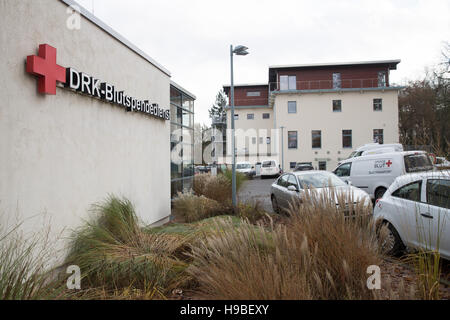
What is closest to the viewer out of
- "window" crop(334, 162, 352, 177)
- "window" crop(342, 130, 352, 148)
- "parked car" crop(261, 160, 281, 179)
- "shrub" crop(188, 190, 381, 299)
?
"shrub" crop(188, 190, 381, 299)

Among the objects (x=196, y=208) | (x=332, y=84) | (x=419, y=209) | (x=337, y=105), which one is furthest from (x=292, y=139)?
(x=419, y=209)

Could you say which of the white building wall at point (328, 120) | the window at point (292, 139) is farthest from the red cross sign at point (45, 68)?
the window at point (292, 139)

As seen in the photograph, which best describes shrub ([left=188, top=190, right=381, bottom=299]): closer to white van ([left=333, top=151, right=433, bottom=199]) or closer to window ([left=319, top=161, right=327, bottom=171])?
white van ([left=333, top=151, right=433, bottom=199])

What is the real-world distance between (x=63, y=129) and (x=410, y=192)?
19.5 ft

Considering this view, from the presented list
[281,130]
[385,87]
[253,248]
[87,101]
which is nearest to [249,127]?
[281,130]

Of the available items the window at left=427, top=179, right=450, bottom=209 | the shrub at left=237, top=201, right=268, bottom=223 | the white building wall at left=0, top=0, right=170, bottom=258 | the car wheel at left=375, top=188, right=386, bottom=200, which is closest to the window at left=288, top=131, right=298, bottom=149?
the car wheel at left=375, top=188, right=386, bottom=200

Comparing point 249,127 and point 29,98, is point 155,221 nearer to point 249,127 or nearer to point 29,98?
point 29,98

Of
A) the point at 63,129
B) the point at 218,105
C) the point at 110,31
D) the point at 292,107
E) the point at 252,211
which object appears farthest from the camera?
the point at 218,105

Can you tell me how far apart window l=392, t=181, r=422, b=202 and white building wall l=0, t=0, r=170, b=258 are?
18.5 ft

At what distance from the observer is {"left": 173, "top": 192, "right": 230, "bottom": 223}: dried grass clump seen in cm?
924

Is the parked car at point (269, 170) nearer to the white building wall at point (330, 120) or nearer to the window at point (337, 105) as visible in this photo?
the white building wall at point (330, 120)

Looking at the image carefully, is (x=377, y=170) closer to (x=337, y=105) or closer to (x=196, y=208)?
(x=196, y=208)

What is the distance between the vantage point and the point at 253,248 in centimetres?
319

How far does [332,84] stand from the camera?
121ft
